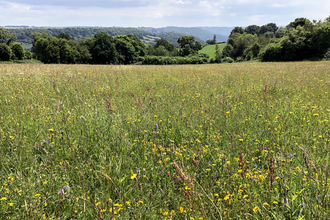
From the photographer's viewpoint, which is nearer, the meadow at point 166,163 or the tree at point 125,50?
the meadow at point 166,163

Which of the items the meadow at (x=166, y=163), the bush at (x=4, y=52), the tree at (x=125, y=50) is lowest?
the meadow at (x=166, y=163)

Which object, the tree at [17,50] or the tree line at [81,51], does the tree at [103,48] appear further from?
the tree at [17,50]

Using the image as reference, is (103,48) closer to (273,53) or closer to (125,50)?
(125,50)

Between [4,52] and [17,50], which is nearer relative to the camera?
[4,52]

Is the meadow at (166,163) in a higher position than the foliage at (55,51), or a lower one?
lower

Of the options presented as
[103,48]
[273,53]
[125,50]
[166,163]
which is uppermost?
[125,50]

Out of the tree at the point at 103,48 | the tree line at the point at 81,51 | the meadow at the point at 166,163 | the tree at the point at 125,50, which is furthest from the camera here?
the tree at the point at 125,50

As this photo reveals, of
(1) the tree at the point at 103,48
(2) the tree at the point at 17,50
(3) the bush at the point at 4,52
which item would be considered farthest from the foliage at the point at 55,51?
(2) the tree at the point at 17,50

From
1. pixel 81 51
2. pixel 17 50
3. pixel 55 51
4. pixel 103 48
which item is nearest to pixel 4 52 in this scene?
pixel 17 50

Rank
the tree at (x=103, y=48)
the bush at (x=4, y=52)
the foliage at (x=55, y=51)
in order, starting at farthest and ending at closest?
the tree at (x=103, y=48) → the foliage at (x=55, y=51) → the bush at (x=4, y=52)

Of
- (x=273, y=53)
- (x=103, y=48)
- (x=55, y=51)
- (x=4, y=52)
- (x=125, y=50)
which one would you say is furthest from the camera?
(x=125, y=50)

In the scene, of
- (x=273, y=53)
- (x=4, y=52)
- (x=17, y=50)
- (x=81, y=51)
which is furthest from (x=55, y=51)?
(x=273, y=53)

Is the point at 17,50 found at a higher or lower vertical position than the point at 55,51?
higher

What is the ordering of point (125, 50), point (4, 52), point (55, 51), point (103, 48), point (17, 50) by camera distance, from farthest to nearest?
point (125, 50), point (17, 50), point (103, 48), point (55, 51), point (4, 52)
